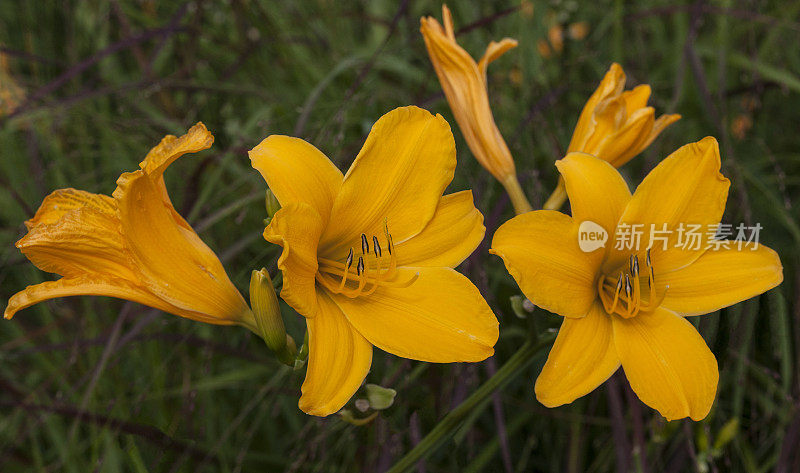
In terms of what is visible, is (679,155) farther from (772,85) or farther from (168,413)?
(168,413)

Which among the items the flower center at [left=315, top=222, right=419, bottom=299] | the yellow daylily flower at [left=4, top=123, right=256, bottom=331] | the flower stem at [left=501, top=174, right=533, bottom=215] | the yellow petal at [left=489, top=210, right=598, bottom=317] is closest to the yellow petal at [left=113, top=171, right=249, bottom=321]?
the yellow daylily flower at [left=4, top=123, right=256, bottom=331]

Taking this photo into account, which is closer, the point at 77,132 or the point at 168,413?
the point at 168,413

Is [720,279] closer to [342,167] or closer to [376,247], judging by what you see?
[376,247]

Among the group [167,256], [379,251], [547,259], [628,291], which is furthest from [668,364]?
[167,256]

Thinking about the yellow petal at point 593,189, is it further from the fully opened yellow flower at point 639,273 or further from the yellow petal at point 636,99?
the yellow petal at point 636,99

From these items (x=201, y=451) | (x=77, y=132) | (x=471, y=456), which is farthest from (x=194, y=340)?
(x=77, y=132)

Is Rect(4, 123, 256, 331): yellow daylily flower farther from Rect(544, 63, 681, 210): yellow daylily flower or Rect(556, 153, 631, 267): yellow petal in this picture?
Rect(544, 63, 681, 210): yellow daylily flower
